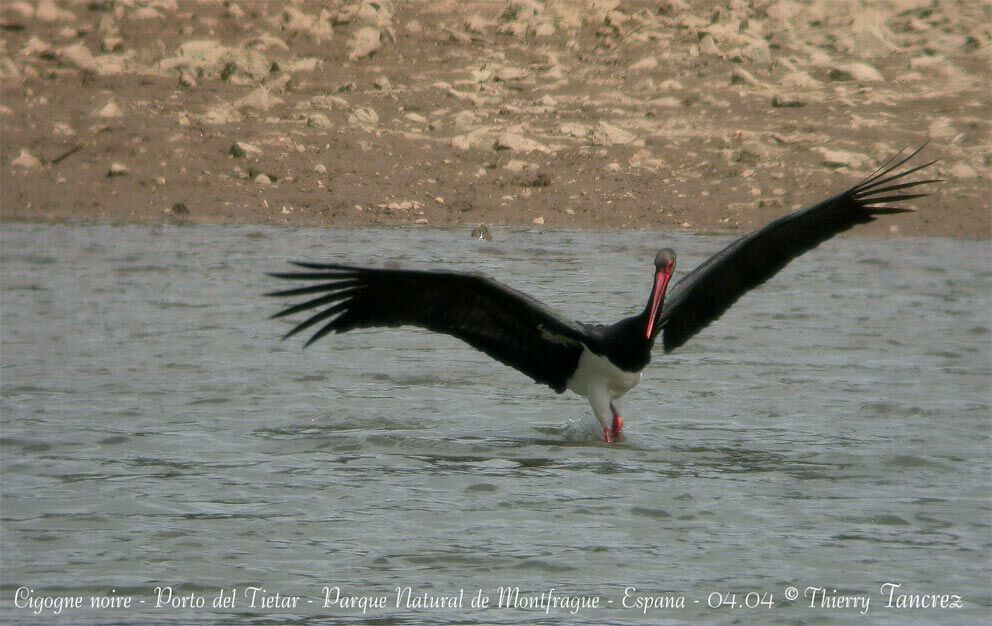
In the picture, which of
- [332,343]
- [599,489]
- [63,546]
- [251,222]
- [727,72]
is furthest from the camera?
[727,72]

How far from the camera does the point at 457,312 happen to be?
677 cm

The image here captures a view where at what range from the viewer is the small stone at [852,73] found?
13.3 metres

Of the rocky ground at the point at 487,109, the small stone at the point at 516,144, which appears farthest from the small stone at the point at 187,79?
the small stone at the point at 516,144

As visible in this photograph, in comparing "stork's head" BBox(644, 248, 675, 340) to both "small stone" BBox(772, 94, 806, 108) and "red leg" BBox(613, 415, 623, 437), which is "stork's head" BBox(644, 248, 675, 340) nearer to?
"red leg" BBox(613, 415, 623, 437)

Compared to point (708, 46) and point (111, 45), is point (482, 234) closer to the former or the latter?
point (708, 46)

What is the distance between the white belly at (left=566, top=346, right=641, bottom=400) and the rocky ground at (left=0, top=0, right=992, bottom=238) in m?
4.75

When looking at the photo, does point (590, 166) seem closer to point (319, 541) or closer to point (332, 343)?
point (332, 343)

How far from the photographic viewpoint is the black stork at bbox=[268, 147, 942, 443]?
6.53 m

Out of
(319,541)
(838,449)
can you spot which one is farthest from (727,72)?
(319,541)

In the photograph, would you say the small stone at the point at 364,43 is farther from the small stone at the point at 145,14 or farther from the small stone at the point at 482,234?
the small stone at the point at 482,234

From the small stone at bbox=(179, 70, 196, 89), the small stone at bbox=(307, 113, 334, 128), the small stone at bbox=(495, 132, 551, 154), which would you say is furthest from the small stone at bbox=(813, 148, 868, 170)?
the small stone at bbox=(179, 70, 196, 89)

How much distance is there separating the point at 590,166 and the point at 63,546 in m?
7.44

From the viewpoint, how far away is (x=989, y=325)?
9.40 meters

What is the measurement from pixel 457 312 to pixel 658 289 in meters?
0.82
